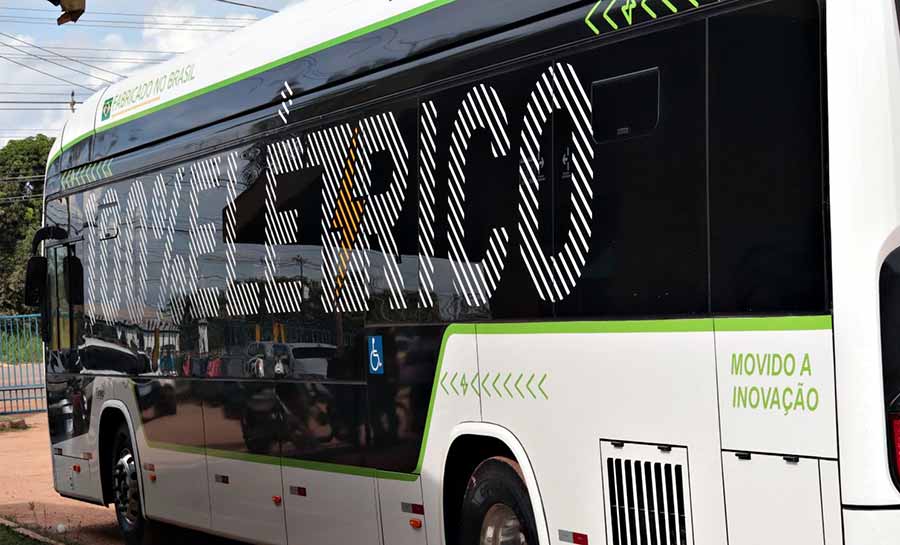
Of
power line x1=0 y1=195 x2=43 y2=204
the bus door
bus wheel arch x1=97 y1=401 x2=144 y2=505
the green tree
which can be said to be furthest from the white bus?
power line x1=0 y1=195 x2=43 y2=204

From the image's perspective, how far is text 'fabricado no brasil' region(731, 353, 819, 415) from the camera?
5227 millimetres

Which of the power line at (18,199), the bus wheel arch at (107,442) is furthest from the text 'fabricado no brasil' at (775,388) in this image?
the power line at (18,199)

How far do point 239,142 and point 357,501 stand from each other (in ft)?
9.15

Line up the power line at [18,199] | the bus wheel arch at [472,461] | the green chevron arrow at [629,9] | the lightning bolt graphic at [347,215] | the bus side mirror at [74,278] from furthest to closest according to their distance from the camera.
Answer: the power line at [18,199], the bus side mirror at [74,278], the lightning bolt graphic at [347,215], the bus wheel arch at [472,461], the green chevron arrow at [629,9]

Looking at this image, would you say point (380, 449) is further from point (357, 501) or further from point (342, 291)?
point (342, 291)

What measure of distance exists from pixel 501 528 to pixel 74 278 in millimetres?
6647

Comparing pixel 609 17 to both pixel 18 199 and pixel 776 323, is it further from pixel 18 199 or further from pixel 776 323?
pixel 18 199

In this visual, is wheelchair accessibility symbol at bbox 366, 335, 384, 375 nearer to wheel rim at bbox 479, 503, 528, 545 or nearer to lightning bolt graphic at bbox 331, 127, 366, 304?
lightning bolt graphic at bbox 331, 127, 366, 304

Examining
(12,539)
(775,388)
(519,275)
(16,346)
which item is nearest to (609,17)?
(519,275)

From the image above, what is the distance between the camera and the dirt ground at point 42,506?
1306 centimetres

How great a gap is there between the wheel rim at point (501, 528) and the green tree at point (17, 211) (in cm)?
6170

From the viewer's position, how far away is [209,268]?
10148mm

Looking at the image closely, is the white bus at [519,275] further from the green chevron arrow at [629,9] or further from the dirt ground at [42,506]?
the dirt ground at [42,506]

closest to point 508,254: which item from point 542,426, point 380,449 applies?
point 542,426
